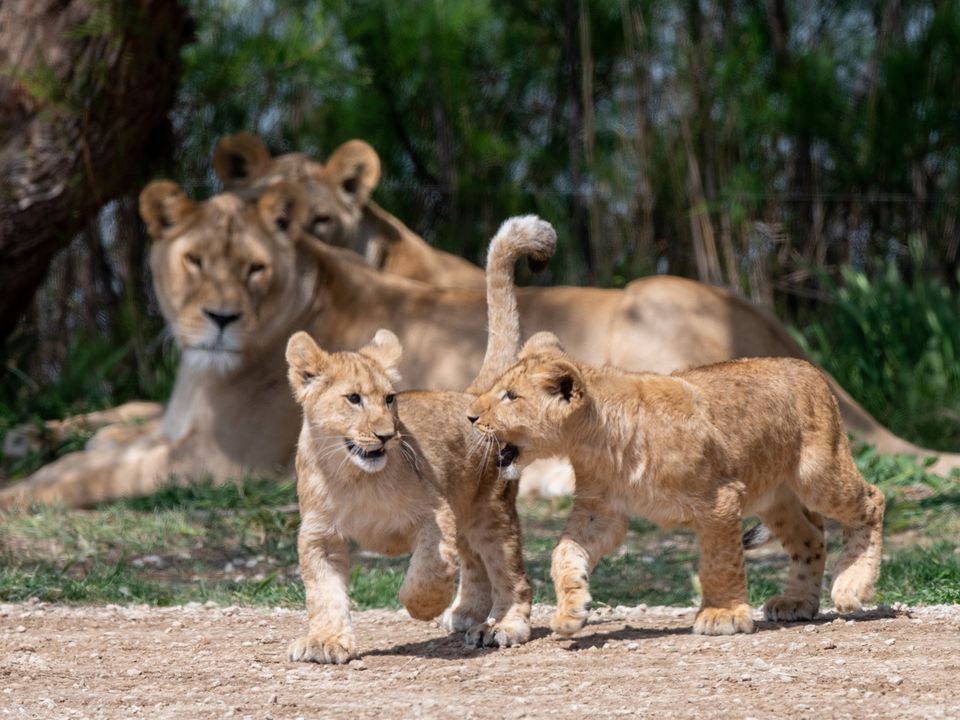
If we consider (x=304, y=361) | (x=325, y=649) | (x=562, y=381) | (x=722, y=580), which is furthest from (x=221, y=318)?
(x=722, y=580)

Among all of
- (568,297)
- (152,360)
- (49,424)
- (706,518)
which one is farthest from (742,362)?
(152,360)

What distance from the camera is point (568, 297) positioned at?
7.70m

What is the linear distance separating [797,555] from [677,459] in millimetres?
618

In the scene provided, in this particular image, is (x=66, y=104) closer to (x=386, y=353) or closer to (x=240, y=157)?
(x=240, y=157)

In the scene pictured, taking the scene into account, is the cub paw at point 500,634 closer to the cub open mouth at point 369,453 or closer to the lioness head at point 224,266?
the cub open mouth at point 369,453

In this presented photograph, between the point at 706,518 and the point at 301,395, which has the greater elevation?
the point at 301,395

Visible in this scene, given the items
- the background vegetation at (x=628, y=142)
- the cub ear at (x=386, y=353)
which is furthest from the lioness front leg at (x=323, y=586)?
the background vegetation at (x=628, y=142)

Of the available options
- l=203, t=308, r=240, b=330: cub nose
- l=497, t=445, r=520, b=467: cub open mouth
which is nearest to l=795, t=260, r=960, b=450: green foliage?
l=203, t=308, r=240, b=330: cub nose

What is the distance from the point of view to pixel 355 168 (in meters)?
8.84

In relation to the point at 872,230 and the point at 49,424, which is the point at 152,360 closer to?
the point at 49,424

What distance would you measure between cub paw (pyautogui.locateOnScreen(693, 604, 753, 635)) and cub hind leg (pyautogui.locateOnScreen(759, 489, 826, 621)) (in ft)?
0.96

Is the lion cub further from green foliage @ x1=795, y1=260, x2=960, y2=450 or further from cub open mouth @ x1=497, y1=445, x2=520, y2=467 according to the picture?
green foliage @ x1=795, y1=260, x2=960, y2=450

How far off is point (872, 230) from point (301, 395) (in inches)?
271

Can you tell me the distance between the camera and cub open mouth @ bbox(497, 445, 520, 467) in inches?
164
